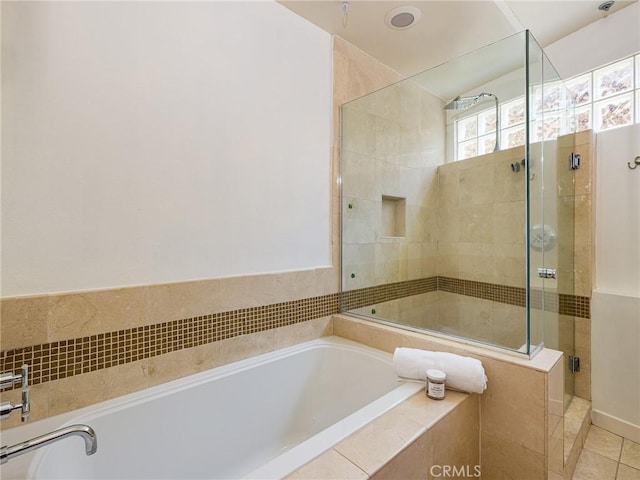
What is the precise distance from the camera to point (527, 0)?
1.88 metres

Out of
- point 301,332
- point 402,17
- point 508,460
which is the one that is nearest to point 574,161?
point 402,17

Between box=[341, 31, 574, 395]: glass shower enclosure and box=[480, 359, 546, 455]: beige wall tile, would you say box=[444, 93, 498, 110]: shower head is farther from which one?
box=[480, 359, 546, 455]: beige wall tile

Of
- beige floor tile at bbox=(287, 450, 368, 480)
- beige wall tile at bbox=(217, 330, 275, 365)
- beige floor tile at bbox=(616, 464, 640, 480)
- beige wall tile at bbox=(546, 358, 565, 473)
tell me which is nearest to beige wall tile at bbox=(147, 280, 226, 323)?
beige wall tile at bbox=(217, 330, 275, 365)

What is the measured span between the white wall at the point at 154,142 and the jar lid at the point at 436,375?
94 centimetres

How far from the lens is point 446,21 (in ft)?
6.31

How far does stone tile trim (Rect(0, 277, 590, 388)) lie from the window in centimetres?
98

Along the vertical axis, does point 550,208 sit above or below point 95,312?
above

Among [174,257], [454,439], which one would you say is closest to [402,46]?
[174,257]

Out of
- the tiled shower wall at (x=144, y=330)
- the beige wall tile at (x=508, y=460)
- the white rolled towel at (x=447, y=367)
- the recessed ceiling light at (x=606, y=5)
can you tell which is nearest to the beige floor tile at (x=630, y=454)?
the beige wall tile at (x=508, y=460)

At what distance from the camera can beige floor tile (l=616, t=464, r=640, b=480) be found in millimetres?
1494

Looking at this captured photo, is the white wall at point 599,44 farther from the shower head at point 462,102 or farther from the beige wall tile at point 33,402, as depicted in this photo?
the beige wall tile at point 33,402

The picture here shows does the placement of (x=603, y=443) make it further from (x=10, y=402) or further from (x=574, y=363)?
(x=10, y=402)

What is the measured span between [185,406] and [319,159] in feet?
5.08

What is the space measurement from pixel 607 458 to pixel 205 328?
224 centimetres
